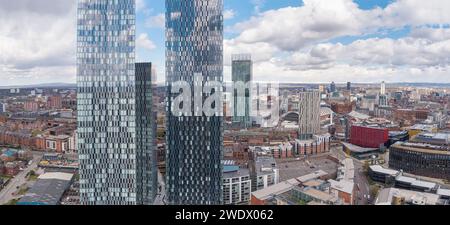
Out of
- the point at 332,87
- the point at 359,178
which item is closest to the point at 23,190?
the point at 359,178

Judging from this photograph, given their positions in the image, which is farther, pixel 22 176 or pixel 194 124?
pixel 194 124

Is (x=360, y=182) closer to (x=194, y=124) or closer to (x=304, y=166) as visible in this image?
(x=304, y=166)

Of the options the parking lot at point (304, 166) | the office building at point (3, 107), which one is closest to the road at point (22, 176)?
the office building at point (3, 107)

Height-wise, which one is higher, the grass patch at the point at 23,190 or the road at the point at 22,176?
the road at the point at 22,176

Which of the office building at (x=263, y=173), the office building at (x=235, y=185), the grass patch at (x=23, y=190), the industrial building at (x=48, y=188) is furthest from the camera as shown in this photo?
the office building at (x=263, y=173)

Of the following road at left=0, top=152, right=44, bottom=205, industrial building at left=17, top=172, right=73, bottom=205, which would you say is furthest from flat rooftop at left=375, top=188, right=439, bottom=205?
road at left=0, top=152, right=44, bottom=205

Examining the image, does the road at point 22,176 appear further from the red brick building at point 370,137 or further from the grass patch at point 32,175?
the red brick building at point 370,137
